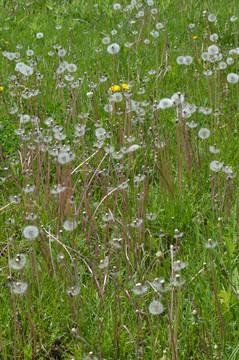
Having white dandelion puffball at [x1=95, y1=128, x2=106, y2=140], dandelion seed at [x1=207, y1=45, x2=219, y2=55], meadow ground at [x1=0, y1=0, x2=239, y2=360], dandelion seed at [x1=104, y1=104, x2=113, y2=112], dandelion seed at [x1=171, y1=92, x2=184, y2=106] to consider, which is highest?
dandelion seed at [x1=207, y1=45, x2=219, y2=55]

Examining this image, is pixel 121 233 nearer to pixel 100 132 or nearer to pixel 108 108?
pixel 100 132

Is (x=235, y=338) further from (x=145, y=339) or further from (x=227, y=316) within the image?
(x=145, y=339)

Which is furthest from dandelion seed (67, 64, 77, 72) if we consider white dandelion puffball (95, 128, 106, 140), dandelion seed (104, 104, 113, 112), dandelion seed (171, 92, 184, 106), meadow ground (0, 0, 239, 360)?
dandelion seed (171, 92, 184, 106)

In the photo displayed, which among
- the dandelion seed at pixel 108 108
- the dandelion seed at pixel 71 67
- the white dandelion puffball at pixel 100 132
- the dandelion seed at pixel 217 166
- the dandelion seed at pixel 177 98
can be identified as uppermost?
the dandelion seed at pixel 71 67

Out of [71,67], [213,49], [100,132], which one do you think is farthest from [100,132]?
[213,49]

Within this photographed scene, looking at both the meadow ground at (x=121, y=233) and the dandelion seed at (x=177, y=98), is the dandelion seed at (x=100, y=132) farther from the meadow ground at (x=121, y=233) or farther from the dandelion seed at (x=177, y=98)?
the dandelion seed at (x=177, y=98)

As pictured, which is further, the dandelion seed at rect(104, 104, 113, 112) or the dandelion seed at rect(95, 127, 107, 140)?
the dandelion seed at rect(104, 104, 113, 112)

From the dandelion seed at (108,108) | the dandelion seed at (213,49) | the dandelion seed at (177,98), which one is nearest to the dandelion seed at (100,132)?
the dandelion seed at (108,108)

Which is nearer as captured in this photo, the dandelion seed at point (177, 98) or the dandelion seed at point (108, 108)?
the dandelion seed at point (177, 98)

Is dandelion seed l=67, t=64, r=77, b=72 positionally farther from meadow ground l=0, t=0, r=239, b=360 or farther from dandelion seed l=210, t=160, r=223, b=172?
dandelion seed l=210, t=160, r=223, b=172

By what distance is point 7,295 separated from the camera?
73.3 inches

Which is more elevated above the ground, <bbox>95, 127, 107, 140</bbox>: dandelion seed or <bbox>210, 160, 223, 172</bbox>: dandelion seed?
<bbox>95, 127, 107, 140</bbox>: dandelion seed

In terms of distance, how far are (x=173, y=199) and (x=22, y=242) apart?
770mm

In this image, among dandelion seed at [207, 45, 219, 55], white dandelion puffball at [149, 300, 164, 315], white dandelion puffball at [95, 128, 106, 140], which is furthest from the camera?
dandelion seed at [207, 45, 219, 55]
